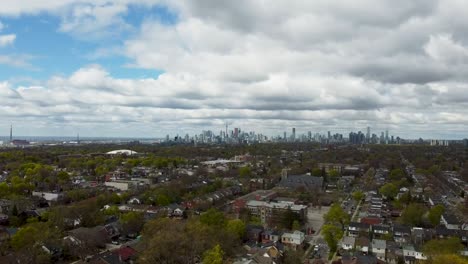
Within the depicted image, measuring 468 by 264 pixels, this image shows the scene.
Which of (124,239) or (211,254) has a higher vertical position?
(211,254)

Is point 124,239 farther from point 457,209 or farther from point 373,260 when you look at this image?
point 457,209

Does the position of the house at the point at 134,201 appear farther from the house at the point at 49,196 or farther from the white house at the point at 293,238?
the white house at the point at 293,238

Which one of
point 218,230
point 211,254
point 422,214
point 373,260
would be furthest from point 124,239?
point 422,214

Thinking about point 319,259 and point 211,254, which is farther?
point 319,259

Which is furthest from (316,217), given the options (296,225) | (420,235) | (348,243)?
(348,243)

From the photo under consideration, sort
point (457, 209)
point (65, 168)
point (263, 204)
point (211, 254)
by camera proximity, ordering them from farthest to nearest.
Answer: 1. point (65, 168)
2. point (457, 209)
3. point (263, 204)
4. point (211, 254)

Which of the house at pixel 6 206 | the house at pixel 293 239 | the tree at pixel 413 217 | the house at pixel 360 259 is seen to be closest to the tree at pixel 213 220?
the house at pixel 293 239
